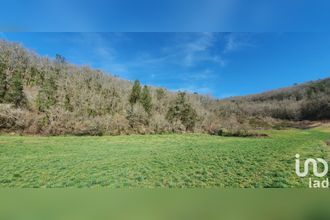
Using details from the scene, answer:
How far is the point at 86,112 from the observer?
7.89 m

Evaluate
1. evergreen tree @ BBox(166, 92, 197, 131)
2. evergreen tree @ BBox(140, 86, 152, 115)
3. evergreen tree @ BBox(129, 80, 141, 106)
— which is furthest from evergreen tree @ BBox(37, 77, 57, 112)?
evergreen tree @ BBox(166, 92, 197, 131)

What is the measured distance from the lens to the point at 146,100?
8344 mm

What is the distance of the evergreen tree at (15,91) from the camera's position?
301 inches

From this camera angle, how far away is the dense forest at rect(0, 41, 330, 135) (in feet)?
25.0

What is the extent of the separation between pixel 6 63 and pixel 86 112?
2.19 m

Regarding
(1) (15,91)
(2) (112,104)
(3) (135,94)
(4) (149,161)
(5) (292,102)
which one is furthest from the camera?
(5) (292,102)

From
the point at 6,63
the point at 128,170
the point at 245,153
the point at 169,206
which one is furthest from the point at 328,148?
the point at 6,63

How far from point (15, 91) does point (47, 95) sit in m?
0.72

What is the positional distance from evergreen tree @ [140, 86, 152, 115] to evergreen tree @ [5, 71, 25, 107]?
2808 mm

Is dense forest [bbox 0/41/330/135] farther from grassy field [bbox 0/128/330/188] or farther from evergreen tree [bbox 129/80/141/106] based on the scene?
grassy field [bbox 0/128/330/188]

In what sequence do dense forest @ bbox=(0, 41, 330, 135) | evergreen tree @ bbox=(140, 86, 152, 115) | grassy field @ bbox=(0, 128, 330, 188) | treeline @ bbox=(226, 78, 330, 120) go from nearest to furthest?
grassy field @ bbox=(0, 128, 330, 188), dense forest @ bbox=(0, 41, 330, 135), evergreen tree @ bbox=(140, 86, 152, 115), treeline @ bbox=(226, 78, 330, 120)

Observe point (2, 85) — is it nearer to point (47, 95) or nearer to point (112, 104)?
point (47, 95)

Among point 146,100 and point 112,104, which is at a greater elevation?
point 146,100

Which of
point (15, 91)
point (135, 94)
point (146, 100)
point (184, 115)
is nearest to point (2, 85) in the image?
point (15, 91)
